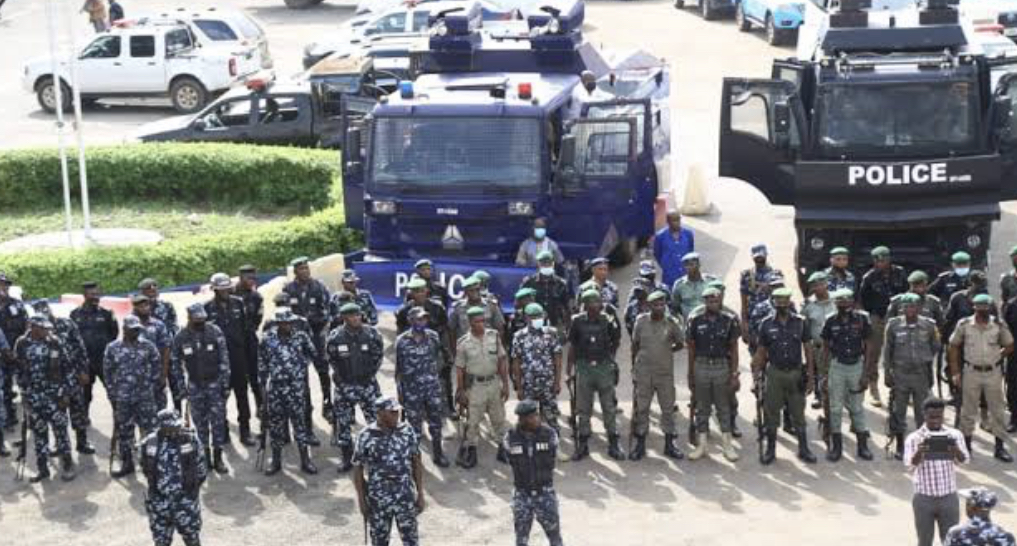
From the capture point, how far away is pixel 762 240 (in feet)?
75.1

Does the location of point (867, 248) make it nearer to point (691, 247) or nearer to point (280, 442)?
point (691, 247)

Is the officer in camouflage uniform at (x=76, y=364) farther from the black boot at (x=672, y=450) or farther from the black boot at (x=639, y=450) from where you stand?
the black boot at (x=672, y=450)

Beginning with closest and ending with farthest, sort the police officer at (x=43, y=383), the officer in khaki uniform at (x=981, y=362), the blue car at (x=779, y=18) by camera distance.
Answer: the officer in khaki uniform at (x=981, y=362) → the police officer at (x=43, y=383) → the blue car at (x=779, y=18)

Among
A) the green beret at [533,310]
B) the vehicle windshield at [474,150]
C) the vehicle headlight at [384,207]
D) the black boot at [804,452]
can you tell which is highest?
the vehicle windshield at [474,150]

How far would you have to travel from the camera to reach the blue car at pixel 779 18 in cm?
3647

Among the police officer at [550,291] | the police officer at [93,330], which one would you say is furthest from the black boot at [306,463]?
the police officer at [550,291]

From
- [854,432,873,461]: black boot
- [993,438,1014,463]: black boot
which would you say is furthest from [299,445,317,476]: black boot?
[993,438,1014,463]: black boot

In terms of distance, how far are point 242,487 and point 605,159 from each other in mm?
5616

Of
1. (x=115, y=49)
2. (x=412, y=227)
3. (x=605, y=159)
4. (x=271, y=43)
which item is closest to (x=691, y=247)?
(x=605, y=159)

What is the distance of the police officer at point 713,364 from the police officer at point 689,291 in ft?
4.31

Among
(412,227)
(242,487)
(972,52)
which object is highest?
(972,52)

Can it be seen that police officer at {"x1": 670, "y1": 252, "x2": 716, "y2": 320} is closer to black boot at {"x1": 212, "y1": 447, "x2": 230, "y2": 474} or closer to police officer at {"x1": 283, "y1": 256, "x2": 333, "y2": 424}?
police officer at {"x1": 283, "y1": 256, "x2": 333, "y2": 424}

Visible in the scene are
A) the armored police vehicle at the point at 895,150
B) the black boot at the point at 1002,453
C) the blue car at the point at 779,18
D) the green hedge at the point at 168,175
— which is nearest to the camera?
the black boot at the point at 1002,453

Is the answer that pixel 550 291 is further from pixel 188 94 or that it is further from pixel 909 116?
pixel 188 94
